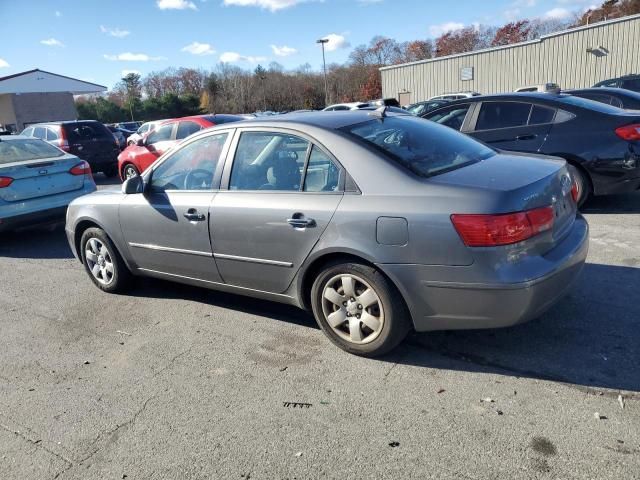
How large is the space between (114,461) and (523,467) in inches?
79.3

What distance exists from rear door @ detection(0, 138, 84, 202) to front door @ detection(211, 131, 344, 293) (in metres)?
4.64

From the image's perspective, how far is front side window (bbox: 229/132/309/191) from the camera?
12.3 feet

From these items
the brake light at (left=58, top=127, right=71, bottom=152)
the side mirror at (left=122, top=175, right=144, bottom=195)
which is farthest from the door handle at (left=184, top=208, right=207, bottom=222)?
the brake light at (left=58, top=127, right=71, bottom=152)

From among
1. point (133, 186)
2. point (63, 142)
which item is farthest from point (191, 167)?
point (63, 142)

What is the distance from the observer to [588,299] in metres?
4.12

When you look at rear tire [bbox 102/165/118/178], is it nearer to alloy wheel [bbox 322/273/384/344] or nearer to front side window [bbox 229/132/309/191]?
front side window [bbox 229/132/309/191]

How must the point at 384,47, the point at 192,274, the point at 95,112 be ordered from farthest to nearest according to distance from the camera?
the point at 384,47
the point at 95,112
the point at 192,274

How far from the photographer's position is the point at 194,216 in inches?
164

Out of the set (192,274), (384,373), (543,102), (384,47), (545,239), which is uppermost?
(384,47)

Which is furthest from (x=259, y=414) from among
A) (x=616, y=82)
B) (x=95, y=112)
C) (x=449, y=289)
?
(x=95, y=112)

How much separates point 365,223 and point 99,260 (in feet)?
10.4

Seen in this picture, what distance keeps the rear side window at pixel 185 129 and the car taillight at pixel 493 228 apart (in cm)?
931

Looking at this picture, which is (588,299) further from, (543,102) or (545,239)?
(543,102)

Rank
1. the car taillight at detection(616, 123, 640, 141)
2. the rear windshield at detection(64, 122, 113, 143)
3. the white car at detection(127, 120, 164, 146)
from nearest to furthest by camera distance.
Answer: the car taillight at detection(616, 123, 640, 141) < the white car at detection(127, 120, 164, 146) < the rear windshield at detection(64, 122, 113, 143)
